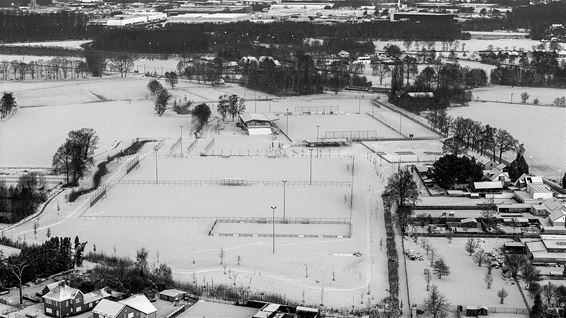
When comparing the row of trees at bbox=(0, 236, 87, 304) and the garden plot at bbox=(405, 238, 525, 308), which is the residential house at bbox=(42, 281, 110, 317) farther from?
the garden plot at bbox=(405, 238, 525, 308)

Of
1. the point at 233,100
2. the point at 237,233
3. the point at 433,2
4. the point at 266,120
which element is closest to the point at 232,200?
the point at 237,233

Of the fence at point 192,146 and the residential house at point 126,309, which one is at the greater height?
the residential house at point 126,309

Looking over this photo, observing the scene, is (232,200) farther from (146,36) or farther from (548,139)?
(146,36)

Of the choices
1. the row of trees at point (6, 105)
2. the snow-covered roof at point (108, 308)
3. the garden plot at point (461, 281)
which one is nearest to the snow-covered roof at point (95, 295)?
the snow-covered roof at point (108, 308)

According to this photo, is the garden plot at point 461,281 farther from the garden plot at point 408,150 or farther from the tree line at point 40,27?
the tree line at point 40,27

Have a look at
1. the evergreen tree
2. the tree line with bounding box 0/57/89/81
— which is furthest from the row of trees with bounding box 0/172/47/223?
the tree line with bounding box 0/57/89/81

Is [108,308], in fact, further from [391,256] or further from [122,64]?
[122,64]

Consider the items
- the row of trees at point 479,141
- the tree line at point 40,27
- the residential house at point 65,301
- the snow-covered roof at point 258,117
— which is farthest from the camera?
the tree line at point 40,27

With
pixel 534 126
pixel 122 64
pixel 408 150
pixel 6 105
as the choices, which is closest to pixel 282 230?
pixel 408 150
